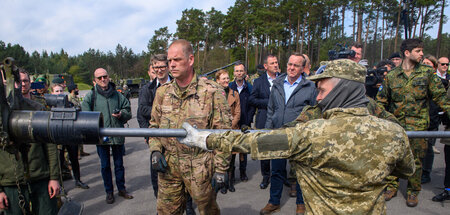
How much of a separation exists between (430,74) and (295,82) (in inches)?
78.3

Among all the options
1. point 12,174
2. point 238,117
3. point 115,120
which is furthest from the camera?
point 238,117

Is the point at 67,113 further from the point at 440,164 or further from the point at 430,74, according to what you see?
the point at 440,164

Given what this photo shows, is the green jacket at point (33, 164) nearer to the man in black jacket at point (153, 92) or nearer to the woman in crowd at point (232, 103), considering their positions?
the man in black jacket at point (153, 92)

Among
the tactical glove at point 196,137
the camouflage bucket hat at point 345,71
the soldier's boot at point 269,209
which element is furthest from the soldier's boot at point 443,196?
the tactical glove at point 196,137

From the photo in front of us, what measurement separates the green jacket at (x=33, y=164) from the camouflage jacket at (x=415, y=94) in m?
4.73

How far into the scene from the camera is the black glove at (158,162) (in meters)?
2.65

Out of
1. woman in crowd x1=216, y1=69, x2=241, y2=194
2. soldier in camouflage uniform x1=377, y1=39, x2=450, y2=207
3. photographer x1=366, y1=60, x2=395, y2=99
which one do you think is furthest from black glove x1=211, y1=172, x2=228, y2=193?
photographer x1=366, y1=60, x2=395, y2=99

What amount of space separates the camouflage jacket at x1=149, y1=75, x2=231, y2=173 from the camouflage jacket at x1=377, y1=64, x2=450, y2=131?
307 centimetres

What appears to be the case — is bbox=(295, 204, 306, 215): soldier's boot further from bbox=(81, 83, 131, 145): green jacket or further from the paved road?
bbox=(81, 83, 131, 145): green jacket

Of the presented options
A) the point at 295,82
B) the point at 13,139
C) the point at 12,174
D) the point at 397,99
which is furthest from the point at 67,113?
the point at 397,99

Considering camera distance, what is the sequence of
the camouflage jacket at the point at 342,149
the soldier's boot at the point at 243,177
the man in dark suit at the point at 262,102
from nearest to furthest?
the camouflage jacket at the point at 342,149, the man in dark suit at the point at 262,102, the soldier's boot at the point at 243,177

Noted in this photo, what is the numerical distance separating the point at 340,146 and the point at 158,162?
68.4 inches

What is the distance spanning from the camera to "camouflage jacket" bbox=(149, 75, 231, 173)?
2.74 meters

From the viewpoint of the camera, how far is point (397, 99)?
14.1ft
